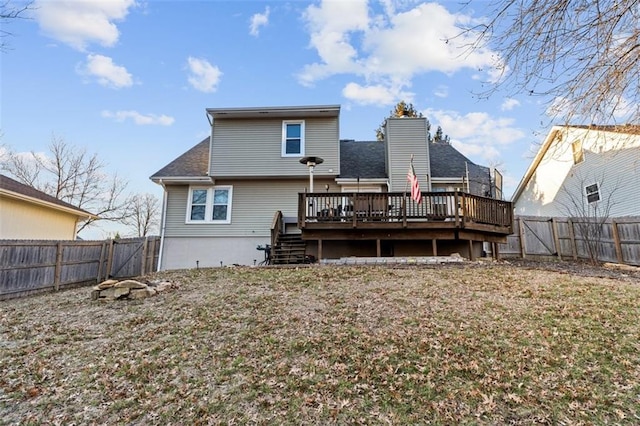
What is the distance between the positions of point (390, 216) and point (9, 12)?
922 cm

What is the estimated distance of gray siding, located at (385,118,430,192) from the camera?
13344 millimetres

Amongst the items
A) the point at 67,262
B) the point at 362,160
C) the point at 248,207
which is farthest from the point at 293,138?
the point at 67,262

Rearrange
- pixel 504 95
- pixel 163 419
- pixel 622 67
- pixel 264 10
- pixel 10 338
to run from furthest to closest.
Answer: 1. pixel 264 10
2. pixel 10 338
3. pixel 504 95
4. pixel 622 67
5. pixel 163 419

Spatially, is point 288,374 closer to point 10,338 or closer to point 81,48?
point 10,338

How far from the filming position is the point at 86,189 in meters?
25.2

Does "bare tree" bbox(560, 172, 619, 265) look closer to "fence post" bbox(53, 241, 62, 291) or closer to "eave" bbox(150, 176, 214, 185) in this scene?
"eave" bbox(150, 176, 214, 185)

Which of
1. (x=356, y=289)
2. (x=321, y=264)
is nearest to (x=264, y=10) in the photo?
(x=321, y=264)

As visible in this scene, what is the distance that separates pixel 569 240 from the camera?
12.9m

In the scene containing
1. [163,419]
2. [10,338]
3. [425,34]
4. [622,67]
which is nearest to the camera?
[163,419]

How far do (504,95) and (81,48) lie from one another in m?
13.4

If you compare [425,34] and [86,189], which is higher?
[86,189]

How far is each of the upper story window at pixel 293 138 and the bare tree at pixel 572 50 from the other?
9.68m

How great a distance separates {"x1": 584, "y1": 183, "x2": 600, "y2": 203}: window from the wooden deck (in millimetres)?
7445

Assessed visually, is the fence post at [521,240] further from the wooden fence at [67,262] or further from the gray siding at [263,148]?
the wooden fence at [67,262]
